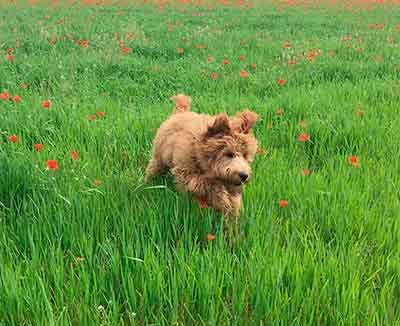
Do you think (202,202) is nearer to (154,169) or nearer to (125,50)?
(154,169)

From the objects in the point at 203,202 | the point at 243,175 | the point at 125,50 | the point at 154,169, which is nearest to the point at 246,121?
the point at 243,175

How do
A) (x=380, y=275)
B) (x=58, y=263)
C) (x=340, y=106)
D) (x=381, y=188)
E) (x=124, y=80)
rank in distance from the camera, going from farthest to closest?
(x=124, y=80) < (x=340, y=106) < (x=381, y=188) < (x=380, y=275) < (x=58, y=263)

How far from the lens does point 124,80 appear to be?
678 centimetres

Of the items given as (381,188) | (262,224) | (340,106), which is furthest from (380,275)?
(340,106)

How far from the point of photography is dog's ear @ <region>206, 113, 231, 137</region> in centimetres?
257

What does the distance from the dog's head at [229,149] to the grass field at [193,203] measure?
34 centimetres

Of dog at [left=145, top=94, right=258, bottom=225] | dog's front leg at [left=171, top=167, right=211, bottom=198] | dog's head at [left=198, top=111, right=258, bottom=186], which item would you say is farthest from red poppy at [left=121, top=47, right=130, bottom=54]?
dog's head at [left=198, top=111, right=258, bottom=186]

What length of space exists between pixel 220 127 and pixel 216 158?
8.1 inches

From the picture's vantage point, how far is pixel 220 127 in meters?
2.63

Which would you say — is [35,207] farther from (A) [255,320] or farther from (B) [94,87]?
(B) [94,87]

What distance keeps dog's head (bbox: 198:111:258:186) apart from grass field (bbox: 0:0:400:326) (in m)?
0.34

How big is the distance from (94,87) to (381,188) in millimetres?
4427

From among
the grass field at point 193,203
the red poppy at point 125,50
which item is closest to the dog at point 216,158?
the grass field at point 193,203

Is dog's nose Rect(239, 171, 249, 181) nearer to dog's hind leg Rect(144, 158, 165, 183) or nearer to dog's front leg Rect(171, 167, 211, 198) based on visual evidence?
dog's front leg Rect(171, 167, 211, 198)
